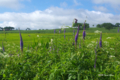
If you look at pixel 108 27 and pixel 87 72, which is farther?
pixel 108 27

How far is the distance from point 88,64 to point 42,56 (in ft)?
4.64

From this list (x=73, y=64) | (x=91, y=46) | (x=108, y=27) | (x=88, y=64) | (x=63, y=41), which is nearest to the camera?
(x=73, y=64)

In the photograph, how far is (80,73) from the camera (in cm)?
227

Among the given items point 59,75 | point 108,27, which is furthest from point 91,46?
point 108,27

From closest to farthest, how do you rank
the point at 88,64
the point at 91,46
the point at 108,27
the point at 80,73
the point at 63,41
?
1. the point at 80,73
2. the point at 88,64
3. the point at 91,46
4. the point at 63,41
5. the point at 108,27

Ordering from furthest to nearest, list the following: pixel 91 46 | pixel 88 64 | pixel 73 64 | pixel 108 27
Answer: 1. pixel 108 27
2. pixel 91 46
3. pixel 88 64
4. pixel 73 64

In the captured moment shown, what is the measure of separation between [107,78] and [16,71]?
6.97 ft

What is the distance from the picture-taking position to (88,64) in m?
2.66

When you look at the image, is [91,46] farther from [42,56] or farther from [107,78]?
[42,56]

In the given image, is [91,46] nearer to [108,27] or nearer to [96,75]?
[96,75]

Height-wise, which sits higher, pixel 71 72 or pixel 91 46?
pixel 91 46

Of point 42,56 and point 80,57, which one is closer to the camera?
point 80,57

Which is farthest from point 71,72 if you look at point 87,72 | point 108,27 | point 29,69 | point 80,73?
point 108,27

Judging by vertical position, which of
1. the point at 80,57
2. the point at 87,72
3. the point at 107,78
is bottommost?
the point at 107,78
